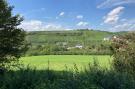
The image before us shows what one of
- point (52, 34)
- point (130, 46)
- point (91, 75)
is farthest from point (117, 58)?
point (52, 34)

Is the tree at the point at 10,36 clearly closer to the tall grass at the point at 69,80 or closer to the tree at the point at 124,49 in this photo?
the tree at the point at 124,49

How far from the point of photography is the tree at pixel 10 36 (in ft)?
80.2

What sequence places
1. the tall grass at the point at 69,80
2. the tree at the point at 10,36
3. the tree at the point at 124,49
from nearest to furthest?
the tall grass at the point at 69,80 → the tree at the point at 124,49 → the tree at the point at 10,36

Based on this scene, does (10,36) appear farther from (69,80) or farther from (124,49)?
(69,80)

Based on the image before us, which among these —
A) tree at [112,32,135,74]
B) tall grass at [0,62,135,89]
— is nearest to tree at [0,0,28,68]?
tree at [112,32,135,74]

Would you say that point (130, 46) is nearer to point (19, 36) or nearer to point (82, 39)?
point (19, 36)

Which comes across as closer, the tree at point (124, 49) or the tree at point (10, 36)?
the tree at point (124, 49)

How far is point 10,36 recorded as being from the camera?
2505cm

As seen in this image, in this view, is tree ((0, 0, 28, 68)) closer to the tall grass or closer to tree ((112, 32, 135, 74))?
tree ((112, 32, 135, 74))

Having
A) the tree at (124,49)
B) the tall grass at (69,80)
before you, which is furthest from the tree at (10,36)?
the tall grass at (69,80)

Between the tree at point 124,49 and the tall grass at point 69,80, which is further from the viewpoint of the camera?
the tree at point 124,49

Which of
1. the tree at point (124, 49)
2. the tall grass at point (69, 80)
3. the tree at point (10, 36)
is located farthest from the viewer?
the tree at point (10, 36)

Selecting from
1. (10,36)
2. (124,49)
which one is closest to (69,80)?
(124,49)

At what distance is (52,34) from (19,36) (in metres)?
108
